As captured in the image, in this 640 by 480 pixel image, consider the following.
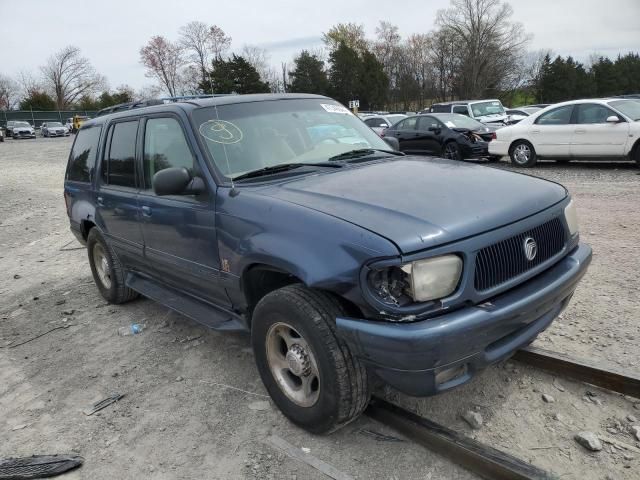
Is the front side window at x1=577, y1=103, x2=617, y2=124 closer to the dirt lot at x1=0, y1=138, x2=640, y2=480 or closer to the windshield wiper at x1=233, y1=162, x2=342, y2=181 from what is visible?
the dirt lot at x1=0, y1=138, x2=640, y2=480

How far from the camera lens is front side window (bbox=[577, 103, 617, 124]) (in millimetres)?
10688

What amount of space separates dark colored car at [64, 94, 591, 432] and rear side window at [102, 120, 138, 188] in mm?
31

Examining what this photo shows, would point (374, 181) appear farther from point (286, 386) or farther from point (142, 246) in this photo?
point (142, 246)

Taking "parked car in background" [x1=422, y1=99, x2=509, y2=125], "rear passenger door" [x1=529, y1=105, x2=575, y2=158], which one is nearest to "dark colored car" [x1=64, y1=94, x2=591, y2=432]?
"rear passenger door" [x1=529, y1=105, x2=575, y2=158]

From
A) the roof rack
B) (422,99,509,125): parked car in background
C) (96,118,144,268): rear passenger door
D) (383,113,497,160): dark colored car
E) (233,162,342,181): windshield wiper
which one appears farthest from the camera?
(422,99,509,125): parked car in background

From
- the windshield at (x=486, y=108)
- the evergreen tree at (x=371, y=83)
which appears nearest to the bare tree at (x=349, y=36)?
the evergreen tree at (x=371, y=83)

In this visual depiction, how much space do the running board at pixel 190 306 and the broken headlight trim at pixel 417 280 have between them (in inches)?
49.9

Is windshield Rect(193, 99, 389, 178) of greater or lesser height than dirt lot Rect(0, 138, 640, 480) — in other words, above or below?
above

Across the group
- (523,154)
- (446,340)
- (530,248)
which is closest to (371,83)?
(523,154)

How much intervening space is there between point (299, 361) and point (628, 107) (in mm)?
11114

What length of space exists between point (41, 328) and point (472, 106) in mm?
18181

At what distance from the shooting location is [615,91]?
184 feet

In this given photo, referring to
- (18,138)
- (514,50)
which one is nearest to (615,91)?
(514,50)

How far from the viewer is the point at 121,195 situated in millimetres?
4312
